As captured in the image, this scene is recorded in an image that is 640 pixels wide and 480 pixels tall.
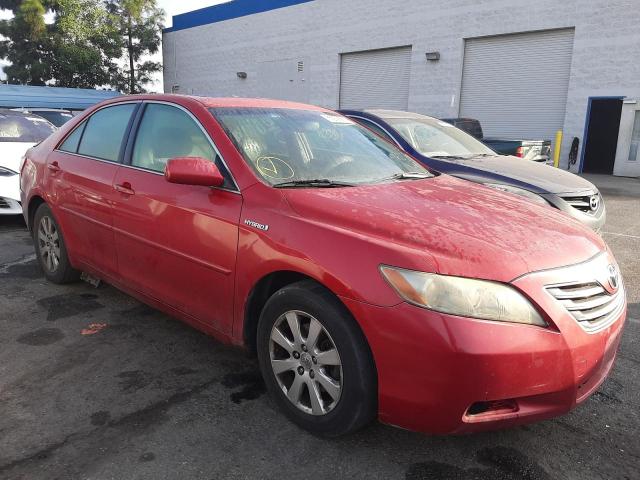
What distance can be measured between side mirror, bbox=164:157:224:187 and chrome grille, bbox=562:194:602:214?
392 cm

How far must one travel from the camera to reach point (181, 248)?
9.87ft

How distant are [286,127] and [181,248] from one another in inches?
38.3

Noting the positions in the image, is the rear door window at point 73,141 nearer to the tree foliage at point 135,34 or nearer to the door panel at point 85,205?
the door panel at point 85,205

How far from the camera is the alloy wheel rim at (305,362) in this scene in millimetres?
2342

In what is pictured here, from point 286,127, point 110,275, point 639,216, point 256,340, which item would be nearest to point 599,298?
point 256,340

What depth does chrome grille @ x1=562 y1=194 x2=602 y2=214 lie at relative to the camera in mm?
5371

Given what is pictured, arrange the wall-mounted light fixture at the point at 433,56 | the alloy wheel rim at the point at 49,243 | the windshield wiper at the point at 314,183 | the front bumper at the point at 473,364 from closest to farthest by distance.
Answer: the front bumper at the point at 473,364, the windshield wiper at the point at 314,183, the alloy wheel rim at the point at 49,243, the wall-mounted light fixture at the point at 433,56

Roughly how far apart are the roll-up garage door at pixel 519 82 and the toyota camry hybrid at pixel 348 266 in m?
16.6

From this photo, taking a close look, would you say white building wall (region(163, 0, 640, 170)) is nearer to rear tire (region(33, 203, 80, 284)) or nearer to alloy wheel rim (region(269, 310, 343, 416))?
rear tire (region(33, 203, 80, 284))

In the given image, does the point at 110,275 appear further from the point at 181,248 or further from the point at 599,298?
the point at 599,298

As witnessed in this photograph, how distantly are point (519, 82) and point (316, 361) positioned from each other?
61.1 feet

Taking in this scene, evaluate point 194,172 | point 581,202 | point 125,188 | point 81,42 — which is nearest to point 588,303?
point 194,172

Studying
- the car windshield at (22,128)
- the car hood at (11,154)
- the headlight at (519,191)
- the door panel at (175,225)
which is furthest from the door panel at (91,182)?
the car windshield at (22,128)

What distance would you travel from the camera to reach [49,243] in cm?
448
